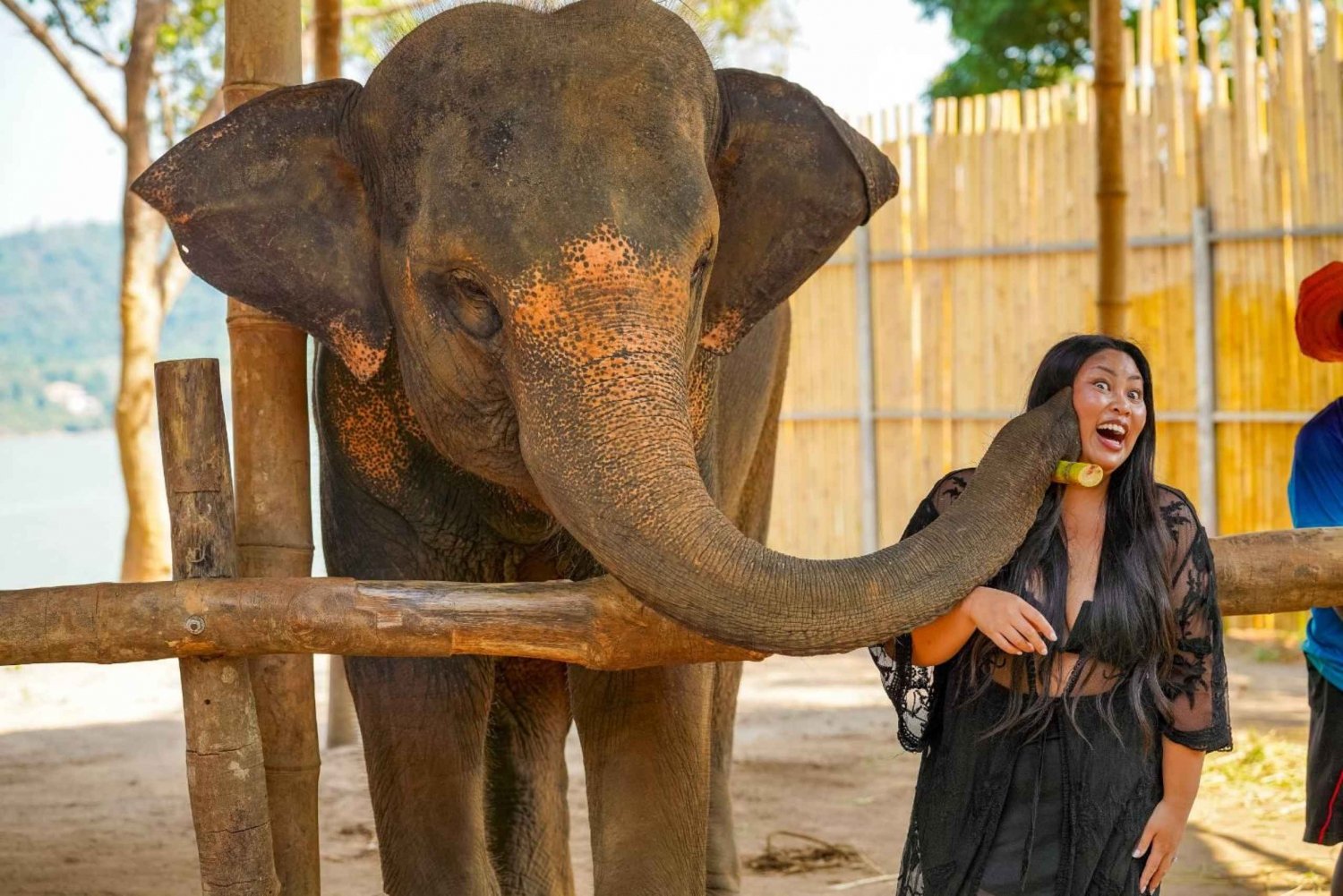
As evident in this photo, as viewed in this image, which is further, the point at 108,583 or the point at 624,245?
the point at 108,583

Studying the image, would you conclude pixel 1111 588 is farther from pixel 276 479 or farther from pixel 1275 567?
pixel 276 479

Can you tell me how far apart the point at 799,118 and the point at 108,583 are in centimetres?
156

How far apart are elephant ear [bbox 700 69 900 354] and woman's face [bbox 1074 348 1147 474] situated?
0.75 meters

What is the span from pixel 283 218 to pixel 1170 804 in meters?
1.82

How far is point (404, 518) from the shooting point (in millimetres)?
Result: 3375

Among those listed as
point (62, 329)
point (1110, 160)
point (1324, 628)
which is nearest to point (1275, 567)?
point (1324, 628)

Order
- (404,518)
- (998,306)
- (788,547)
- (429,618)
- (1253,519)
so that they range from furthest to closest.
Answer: (788,547) → (998,306) → (1253,519) → (404,518) → (429,618)

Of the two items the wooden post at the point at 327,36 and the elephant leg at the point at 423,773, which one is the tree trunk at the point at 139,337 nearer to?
the wooden post at the point at 327,36

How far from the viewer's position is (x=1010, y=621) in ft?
7.74

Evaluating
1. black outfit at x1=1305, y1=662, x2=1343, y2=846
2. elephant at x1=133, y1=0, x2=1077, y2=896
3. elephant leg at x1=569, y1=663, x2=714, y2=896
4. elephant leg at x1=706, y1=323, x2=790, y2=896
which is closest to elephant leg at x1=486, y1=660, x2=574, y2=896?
elephant at x1=133, y1=0, x2=1077, y2=896

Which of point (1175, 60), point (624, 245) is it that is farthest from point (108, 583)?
point (1175, 60)

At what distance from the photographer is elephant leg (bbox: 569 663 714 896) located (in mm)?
3318

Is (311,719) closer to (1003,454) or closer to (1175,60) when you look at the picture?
(1003,454)

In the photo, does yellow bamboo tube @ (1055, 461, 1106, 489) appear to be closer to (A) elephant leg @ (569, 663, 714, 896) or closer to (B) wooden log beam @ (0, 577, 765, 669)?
(B) wooden log beam @ (0, 577, 765, 669)
